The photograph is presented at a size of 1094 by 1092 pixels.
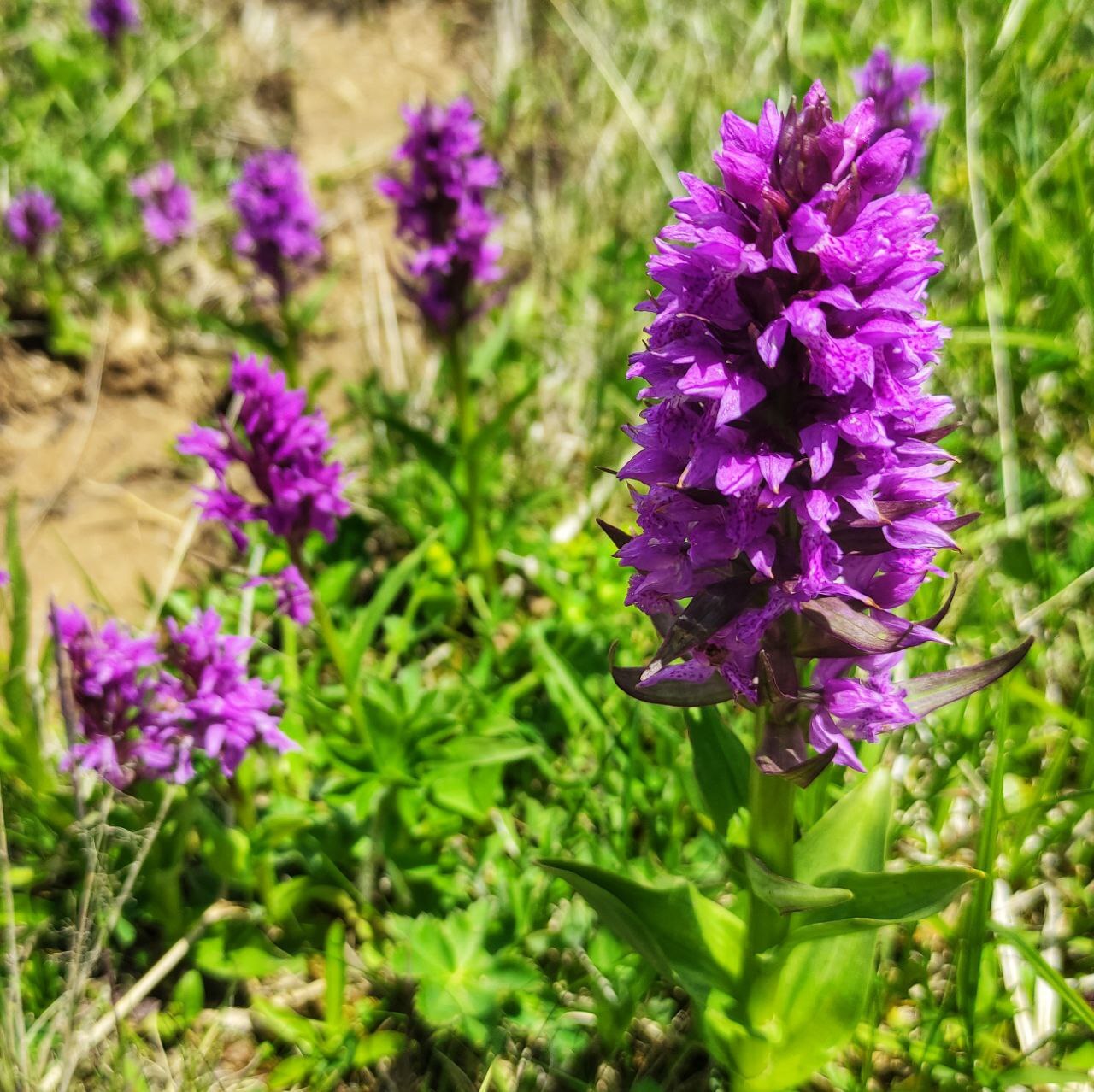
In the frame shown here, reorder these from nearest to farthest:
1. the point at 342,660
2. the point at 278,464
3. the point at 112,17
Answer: the point at 278,464 → the point at 342,660 → the point at 112,17

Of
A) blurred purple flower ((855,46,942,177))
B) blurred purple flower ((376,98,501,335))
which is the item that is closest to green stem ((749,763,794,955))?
blurred purple flower ((376,98,501,335))

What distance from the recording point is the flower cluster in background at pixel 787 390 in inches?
58.6

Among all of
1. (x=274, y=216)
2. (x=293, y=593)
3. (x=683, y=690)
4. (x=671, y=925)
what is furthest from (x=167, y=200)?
(x=671, y=925)

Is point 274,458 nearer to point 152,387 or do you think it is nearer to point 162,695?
point 162,695

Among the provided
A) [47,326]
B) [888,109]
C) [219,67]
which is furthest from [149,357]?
[888,109]

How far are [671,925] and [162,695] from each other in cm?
152

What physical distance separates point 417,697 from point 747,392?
1782mm

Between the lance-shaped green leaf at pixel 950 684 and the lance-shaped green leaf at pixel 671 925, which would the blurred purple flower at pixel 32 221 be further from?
the lance-shaped green leaf at pixel 950 684

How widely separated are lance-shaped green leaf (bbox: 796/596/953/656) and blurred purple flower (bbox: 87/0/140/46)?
20.6 ft

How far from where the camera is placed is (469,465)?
3.60 metres

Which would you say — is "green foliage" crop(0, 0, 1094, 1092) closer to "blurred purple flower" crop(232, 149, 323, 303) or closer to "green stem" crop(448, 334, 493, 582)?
"green stem" crop(448, 334, 493, 582)

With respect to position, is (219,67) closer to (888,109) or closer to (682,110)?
(682,110)

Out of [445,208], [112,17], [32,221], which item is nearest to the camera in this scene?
[445,208]

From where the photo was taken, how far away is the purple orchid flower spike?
1490 mm
